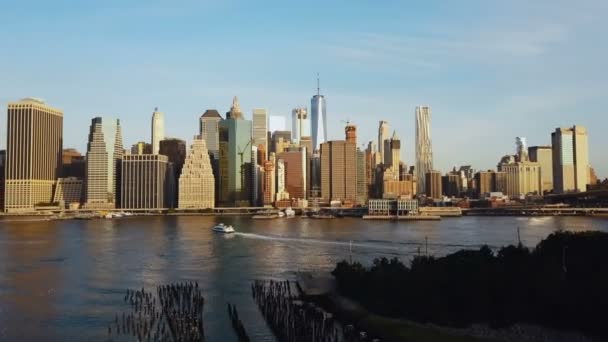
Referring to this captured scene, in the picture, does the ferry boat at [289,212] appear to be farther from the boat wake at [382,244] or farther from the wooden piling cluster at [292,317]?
the wooden piling cluster at [292,317]

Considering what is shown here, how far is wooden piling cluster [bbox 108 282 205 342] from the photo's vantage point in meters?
30.1

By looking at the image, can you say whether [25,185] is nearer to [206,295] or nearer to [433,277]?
[206,295]

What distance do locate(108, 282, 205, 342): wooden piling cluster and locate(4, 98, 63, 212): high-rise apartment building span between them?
529 ft

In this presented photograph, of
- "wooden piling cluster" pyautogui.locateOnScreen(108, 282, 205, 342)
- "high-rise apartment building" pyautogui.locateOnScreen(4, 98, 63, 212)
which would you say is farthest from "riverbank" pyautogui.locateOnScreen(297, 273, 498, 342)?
"high-rise apartment building" pyautogui.locateOnScreen(4, 98, 63, 212)

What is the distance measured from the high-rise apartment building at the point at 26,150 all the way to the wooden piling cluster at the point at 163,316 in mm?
161127

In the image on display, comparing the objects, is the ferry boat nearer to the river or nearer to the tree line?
the river

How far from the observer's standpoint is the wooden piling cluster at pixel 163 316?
3012 centimetres

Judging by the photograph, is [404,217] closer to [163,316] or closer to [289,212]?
[289,212]

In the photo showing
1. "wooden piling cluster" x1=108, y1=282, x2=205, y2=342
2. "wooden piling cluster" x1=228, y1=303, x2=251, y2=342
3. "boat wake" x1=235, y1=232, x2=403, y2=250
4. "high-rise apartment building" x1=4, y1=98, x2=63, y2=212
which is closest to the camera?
"wooden piling cluster" x1=228, y1=303, x2=251, y2=342

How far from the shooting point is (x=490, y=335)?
27.0 metres

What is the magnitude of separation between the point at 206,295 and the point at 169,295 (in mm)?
2503

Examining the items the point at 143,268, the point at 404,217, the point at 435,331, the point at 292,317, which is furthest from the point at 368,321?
the point at 404,217

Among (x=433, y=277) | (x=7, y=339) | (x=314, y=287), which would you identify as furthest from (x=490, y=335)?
(x=7, y=339)

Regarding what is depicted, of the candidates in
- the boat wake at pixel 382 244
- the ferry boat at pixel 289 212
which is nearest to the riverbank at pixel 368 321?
the boat wake at pixel 382 244
